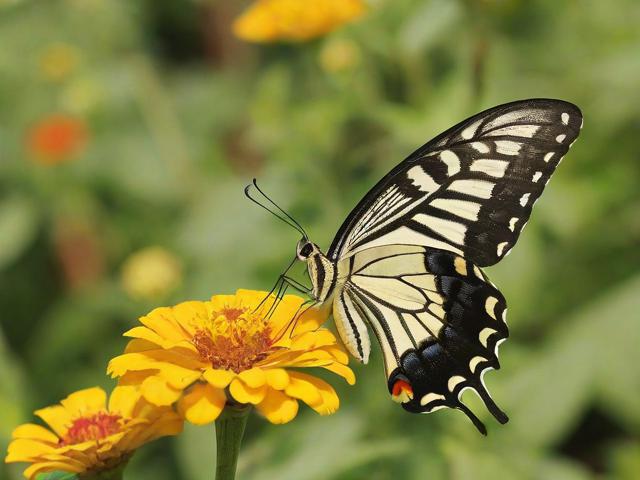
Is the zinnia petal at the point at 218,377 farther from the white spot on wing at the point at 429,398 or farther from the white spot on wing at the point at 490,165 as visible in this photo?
the white spot on wing at the point at 490,165

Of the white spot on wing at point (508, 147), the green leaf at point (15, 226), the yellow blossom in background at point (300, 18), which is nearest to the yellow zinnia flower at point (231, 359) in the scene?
the white spot on wing at point (508, 147)

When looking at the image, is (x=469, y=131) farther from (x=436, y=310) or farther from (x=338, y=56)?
(x=338, y=56)

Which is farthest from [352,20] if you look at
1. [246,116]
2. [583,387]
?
[246,116]

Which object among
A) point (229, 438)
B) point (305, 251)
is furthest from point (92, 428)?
point (305, 251)

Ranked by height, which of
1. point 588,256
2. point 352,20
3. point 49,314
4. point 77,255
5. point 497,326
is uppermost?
point 352,20

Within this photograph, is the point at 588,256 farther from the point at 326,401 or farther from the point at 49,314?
the point at 49,314

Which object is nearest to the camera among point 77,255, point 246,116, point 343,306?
point 343,306
